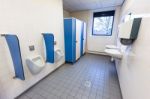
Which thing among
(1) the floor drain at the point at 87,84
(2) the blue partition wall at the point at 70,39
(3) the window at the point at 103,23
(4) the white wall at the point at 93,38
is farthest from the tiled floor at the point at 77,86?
(3) the window at the point at 103,23

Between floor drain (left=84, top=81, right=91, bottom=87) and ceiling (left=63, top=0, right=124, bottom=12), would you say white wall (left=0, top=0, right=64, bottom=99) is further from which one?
floor drain (left=84, top=81, right=91, bottom=87)

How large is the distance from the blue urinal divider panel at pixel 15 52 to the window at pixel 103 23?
391cm

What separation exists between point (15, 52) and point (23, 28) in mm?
522

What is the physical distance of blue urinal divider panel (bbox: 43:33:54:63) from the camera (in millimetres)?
2074

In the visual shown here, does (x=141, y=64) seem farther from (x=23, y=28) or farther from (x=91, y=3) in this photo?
(x=91, y=3)

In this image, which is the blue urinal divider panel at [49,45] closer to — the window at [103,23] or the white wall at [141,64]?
the white wall at [141,64]

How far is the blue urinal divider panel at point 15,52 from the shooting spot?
131 centimetres

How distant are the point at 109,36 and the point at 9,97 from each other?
14.0 feet

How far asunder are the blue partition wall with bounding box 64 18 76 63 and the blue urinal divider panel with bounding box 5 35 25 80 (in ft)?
6.15

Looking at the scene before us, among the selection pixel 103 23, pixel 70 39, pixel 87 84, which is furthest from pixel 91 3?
pixel 87 84

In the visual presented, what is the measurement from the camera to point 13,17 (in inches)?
56.4

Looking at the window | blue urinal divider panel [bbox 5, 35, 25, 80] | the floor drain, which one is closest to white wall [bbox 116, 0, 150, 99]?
the floor drain

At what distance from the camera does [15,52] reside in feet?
4.51

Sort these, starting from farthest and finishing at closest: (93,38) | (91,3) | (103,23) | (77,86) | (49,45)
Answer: (93,38)
(103,23)
(91,3)
(49,45)
(77,86)
